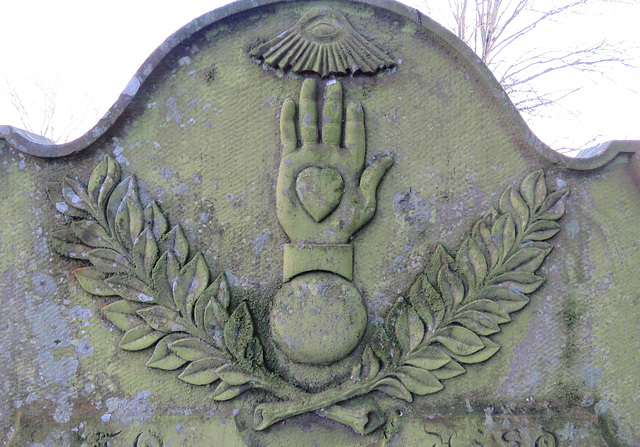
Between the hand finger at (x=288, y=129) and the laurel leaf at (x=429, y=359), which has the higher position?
the hand finger at (x=288, y=129)

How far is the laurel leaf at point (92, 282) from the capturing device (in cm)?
181

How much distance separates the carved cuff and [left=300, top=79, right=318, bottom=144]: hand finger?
1.57ft

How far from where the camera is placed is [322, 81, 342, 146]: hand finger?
186 centimetres

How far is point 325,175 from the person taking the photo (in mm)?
1838

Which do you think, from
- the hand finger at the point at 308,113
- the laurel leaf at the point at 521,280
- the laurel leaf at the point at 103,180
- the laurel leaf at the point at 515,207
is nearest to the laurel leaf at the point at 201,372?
the laurel leaf at the point at 103,180

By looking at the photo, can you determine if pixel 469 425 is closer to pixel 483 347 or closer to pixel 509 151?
pixel 483 347

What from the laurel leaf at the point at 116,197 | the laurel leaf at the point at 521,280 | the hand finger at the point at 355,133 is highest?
the hand finger at the point at 355,133

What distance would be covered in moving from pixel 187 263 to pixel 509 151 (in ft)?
5.07

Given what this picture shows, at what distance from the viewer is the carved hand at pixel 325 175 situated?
184 cm

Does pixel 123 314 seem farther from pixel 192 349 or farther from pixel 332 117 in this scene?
pixel 332 117

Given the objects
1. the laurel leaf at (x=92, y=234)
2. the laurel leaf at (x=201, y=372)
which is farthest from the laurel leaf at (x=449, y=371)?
the laurel leaf at (x=92, y=234)

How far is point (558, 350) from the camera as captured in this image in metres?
1.87

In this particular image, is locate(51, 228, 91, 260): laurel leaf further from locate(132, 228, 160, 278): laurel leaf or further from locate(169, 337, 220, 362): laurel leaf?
locate(169, 337, 220, 362): laurel leaf

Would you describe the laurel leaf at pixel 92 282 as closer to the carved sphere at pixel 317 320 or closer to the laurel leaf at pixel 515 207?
the carved sphere at pixel 317 320
